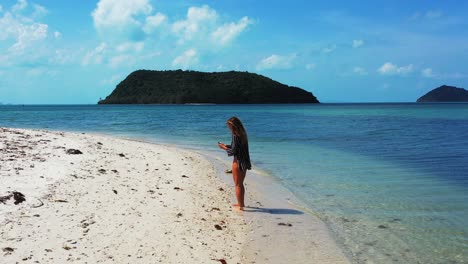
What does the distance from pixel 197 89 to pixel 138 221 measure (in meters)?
174

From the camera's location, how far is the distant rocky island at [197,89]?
580 feet

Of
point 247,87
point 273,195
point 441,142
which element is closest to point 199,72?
point 247,87

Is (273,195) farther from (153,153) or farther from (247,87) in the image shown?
(247,87)

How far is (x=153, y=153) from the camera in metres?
16.5

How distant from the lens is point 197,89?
179875mm

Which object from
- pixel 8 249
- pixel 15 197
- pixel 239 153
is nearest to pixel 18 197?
pixel 15 197

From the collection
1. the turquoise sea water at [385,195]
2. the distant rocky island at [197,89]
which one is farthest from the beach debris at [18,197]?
the distant rocky island at [197,89]

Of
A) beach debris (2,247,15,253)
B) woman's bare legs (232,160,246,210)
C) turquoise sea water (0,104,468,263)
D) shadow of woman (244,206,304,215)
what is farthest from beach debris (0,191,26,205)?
turquoise sea water (0,104,468,263)

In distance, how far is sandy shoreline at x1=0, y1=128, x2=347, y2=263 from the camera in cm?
577

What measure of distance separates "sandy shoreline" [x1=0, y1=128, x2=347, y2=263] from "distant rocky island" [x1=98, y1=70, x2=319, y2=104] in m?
166

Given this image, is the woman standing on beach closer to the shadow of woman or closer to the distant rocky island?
the shadow of woman

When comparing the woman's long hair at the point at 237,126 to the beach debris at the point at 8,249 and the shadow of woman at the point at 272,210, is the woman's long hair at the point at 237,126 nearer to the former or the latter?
the shadow of woman at the point at 272,210

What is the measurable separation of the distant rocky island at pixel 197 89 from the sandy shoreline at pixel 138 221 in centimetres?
16551

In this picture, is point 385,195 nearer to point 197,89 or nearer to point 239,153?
point 239,153
